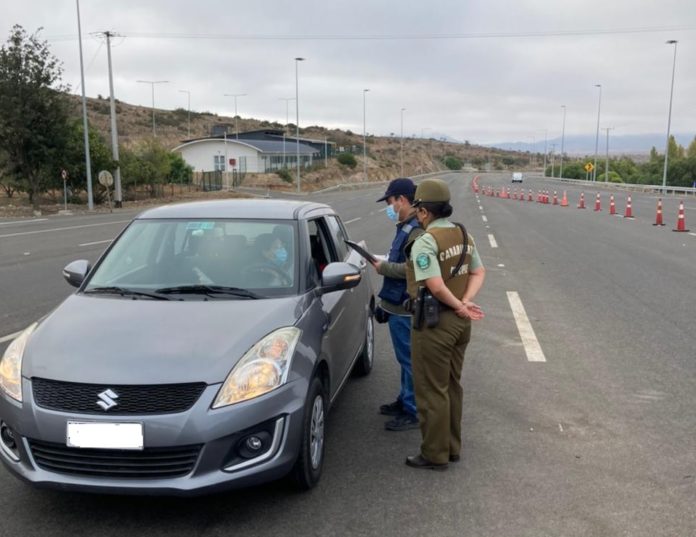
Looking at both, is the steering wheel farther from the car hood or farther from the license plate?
the license plate

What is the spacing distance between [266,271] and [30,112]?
3178 cm

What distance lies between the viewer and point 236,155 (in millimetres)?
81500

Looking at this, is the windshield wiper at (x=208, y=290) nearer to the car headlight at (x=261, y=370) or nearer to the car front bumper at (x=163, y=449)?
the car headlight at (x=261, y=370)

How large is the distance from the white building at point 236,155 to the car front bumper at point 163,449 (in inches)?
2954

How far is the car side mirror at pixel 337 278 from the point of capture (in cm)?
441

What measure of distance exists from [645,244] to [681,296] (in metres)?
7.42

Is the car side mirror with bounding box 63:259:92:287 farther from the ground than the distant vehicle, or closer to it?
farther from the ground

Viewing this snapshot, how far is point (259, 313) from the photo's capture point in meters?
3.87

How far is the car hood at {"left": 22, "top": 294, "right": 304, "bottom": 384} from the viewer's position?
3.31 meters

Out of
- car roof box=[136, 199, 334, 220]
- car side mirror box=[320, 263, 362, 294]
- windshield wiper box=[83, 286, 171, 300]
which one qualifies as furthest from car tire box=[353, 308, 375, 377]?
windshield wiper box=[83, 286, 171, 300]

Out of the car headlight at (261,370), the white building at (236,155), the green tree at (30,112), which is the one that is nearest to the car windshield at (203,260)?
the car headlight at (261,370)

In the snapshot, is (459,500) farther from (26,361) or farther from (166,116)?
(166,116)

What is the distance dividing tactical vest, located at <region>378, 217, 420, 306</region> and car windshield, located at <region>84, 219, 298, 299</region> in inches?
27.9

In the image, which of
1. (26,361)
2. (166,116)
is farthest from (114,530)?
(166,116)
